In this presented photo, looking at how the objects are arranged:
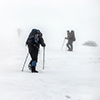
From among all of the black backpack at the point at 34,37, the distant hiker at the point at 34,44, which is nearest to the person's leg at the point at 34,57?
the distant hiker at the point at 34,44

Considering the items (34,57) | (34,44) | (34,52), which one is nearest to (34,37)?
(34,44)

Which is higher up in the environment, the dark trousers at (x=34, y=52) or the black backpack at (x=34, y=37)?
the black backpack at (x=34, y=37)

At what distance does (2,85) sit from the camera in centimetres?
351

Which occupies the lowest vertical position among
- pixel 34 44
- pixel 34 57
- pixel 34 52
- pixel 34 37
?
pixel 34 57

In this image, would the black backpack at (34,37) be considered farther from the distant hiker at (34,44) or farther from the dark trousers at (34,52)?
the dark trousers at (34,52)

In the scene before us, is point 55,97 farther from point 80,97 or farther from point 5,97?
point 5,97

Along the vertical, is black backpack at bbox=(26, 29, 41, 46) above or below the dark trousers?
above

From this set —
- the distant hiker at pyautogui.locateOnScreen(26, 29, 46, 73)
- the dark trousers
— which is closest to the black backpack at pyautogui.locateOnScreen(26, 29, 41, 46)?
the distant hiker at pyautogui.locateOnScreen(26, 29, 46, 73)

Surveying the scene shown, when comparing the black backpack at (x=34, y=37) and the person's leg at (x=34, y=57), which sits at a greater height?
the black backpack at (x=34, y=37)

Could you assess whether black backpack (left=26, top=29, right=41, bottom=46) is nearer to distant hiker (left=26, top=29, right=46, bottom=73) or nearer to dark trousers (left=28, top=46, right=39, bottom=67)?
distant hiker (left=26, top=29, right=46, bottom=73)

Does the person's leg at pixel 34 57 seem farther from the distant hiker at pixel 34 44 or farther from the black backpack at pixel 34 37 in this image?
the black backpack at pixel 34 37

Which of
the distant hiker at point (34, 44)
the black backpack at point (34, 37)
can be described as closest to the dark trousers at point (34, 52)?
the distant hiker at point (34, 44)

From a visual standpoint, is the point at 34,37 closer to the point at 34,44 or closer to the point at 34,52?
the point at 34,44

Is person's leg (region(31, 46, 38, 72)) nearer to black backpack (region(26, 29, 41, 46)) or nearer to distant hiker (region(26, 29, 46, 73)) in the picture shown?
distant hiker (region(26, 29, 46, 73))
